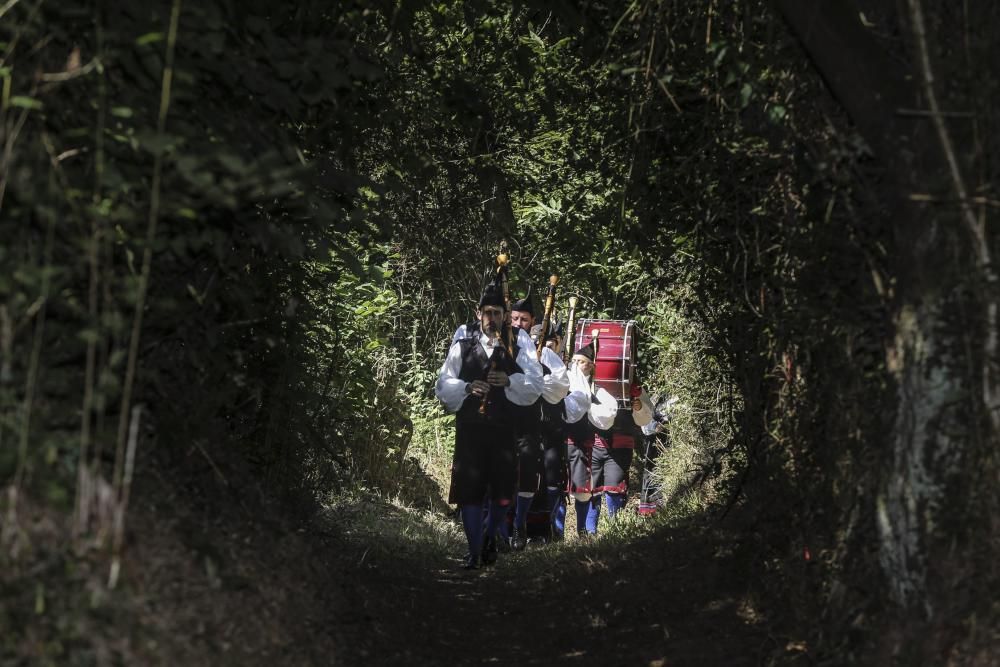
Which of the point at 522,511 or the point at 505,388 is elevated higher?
the point at 505,388

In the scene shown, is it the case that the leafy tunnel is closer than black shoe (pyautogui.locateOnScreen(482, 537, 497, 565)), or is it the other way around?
the leafy tunnel

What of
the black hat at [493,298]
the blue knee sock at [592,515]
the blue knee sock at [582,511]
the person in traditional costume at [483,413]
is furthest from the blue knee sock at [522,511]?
the black hat at [493,298]

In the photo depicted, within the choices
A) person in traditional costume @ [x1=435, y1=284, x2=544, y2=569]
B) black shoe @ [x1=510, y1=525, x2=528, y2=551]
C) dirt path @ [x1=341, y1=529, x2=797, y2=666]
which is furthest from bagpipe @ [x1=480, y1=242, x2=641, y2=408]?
dirt path @ [x1=341, y1=529, x2=797, y2=666]

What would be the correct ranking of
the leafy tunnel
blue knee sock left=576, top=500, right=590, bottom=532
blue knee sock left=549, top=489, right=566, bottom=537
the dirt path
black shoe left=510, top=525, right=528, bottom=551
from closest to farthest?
1. the leafy tunnel
2. the dirt path
3. black shoe left=510, top=525, right=528, bottom=551
4. blue knee sock left=549, top=489, right=566, bottom=537
5. blue knee sock left=576, top=500, right=590, bottom=532

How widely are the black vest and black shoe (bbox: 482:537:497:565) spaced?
1.01 m

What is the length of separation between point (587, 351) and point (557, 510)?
5.96 feet

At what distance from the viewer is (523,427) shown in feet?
44.5

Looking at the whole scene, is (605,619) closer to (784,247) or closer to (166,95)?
(784,247)

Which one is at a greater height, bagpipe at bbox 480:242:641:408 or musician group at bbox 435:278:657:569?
bagpipe at bbox 480:242:641:408

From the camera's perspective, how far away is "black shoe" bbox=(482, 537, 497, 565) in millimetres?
11359

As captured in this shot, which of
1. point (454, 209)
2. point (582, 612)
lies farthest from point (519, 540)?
point (582, 612)

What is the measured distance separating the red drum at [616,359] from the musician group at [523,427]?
0.10 meters

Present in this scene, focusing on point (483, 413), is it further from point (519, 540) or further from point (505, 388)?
point (519, 540)

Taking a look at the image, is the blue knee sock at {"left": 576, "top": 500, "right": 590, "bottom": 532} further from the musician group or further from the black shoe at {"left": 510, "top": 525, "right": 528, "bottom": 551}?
the black shoe at {"left": 510, "top": 525, "right": 528, "bottom": 551}
